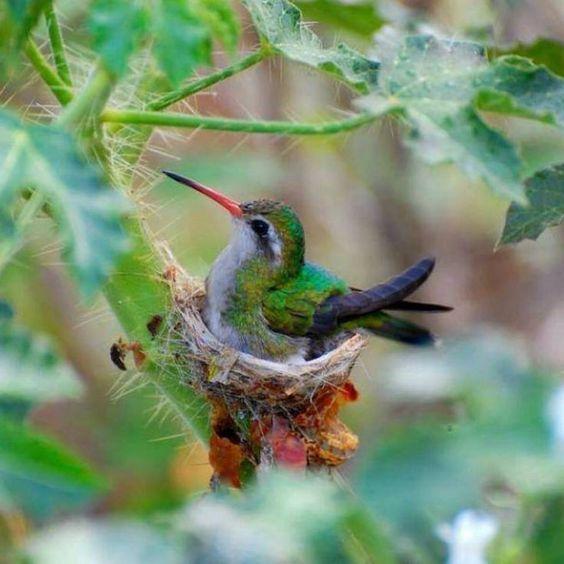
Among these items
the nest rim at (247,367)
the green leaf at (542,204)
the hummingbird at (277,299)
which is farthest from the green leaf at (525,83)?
the hummingbird at (277,299)

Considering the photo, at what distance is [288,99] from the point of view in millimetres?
5449

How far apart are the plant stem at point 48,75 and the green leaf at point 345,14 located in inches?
39.3

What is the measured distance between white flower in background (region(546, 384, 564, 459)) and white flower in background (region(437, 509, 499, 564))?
0.75 ft

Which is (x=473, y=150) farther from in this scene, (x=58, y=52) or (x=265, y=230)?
(x=265, y=230)

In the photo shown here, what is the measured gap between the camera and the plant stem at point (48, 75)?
1.67 meters

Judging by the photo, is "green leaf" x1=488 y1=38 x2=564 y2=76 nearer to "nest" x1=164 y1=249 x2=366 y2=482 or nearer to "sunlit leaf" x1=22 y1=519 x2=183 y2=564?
"nest" x1=164 y1=249 x2=366 y2=482

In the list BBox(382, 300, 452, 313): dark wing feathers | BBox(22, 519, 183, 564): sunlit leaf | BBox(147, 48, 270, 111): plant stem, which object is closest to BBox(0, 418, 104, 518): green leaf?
BBox(22, 519, 183, 564): sunlit leaf

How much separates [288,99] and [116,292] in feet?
11.7

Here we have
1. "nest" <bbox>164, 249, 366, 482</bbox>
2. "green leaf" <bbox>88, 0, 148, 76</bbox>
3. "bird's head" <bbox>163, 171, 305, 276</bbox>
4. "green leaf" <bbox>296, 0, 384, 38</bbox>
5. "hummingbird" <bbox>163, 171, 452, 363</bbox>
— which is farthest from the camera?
"bird's head" <bbox>163, 171, 305, 276</bbox>

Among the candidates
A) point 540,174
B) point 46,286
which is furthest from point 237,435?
point 46,286

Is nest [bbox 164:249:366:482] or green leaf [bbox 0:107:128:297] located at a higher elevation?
green leaf [bbox 0:107:128:297]

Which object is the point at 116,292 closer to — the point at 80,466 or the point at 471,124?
the point at 471,124

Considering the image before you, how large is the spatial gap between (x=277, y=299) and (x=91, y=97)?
5.81 feet

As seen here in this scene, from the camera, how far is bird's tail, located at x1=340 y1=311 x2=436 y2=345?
3.26 meters
